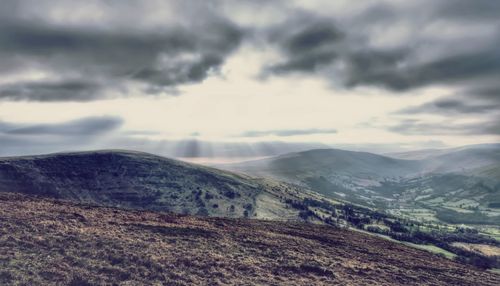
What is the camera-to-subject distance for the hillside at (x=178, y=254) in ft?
110

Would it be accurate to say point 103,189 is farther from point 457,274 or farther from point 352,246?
point 457,274

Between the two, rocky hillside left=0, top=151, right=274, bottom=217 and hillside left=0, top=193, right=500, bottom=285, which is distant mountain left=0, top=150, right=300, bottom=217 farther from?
hillside left=0, top=193, right=500, bottom=285

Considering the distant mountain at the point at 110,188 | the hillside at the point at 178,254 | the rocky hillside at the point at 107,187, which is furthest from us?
the distant mountain at the point at 110,188

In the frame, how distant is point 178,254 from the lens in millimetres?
39812

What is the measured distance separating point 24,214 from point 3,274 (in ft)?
53.2

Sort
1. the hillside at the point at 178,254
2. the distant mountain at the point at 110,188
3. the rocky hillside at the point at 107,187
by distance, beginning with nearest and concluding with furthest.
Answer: the hillside at the point at 178,254 → the rocky hillside at the point at 107,187 → the distant mountain at the point at 110,188

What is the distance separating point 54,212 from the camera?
47.9m

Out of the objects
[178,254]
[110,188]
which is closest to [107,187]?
[110,188]

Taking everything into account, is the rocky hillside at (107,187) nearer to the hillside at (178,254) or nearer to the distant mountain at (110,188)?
the distant mountain at (110,188)

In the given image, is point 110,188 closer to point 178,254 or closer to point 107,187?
point 107,187

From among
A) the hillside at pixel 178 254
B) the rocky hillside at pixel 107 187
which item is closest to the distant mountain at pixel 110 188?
the rocky hillside at pixel 107 187

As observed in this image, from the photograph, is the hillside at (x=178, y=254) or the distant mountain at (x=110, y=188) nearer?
the hillside at (x=178, y=254)

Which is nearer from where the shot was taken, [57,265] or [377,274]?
[57,265]

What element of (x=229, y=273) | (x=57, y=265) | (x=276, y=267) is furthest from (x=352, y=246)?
(x=57, y=265)
